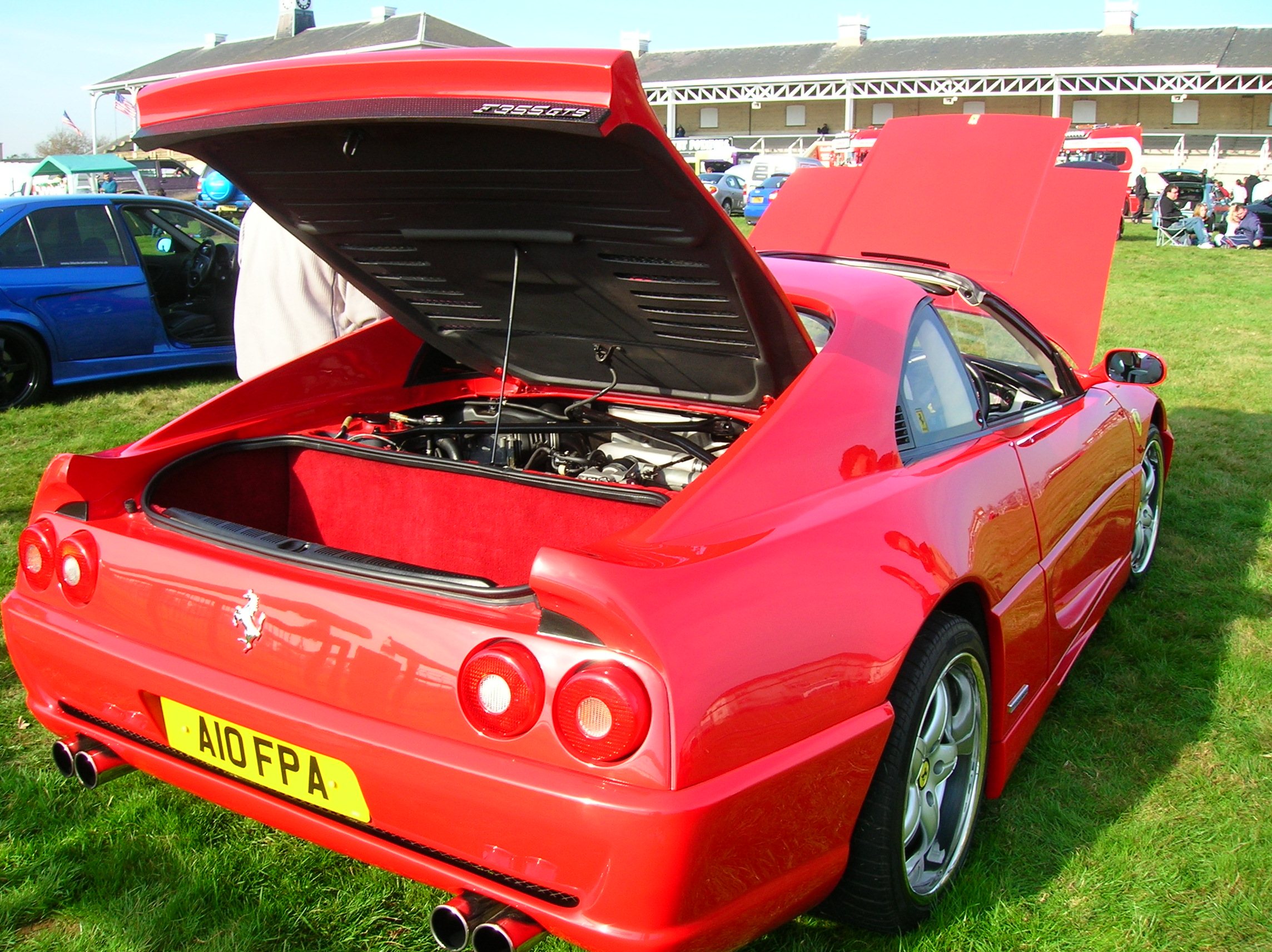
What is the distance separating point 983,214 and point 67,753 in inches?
157

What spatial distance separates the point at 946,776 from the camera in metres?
2.39

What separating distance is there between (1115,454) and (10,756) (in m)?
3.46

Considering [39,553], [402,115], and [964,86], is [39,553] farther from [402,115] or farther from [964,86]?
[964,86]

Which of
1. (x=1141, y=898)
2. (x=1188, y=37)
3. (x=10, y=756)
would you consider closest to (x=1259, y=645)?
(x=1141, y=898)

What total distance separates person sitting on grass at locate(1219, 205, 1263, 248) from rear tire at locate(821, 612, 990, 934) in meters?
22.1

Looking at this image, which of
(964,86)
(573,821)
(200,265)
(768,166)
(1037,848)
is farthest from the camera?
(964,86)

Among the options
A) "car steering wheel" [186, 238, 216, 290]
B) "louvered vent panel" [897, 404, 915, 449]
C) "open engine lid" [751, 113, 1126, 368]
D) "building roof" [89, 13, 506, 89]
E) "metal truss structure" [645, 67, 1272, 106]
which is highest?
"building roof" [89, 13, 506, 89]

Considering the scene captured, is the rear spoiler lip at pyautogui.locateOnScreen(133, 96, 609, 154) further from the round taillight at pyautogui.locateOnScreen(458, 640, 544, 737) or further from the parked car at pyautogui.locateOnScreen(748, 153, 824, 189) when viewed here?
the parked car at pyautogui.locateOnScreen(748, 153, 824, 189)

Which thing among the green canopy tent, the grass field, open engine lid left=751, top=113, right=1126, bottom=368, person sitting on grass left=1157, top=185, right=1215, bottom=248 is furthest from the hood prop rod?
person sitting on grass left=1157, top=185, right=1215, bottom=248

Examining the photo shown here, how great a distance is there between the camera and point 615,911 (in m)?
1.65

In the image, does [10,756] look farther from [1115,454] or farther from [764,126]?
[764,126]

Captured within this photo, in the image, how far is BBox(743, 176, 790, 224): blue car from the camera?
84.6ft

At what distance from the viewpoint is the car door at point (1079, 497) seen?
2.81m

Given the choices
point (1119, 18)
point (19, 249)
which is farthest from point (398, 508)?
point (1119, 18)
